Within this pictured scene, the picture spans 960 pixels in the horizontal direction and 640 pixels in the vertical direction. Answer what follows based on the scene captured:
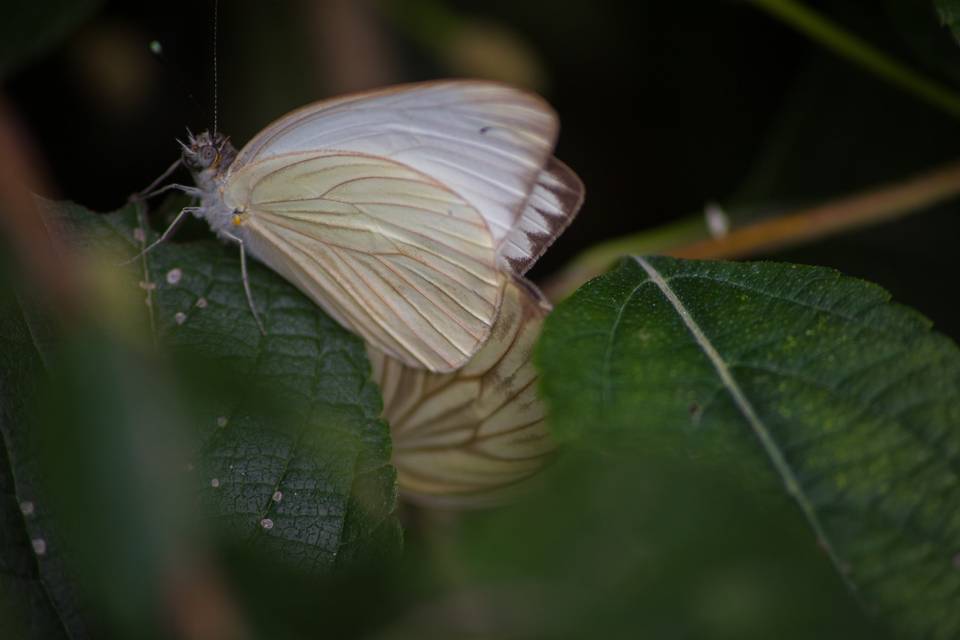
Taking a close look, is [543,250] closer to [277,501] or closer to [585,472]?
[277,501]

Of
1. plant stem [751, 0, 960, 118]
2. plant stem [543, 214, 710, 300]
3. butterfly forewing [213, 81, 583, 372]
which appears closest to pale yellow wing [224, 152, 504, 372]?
butterfly forewing [213, 81, 583, 372]

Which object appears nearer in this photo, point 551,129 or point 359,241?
point 551,129

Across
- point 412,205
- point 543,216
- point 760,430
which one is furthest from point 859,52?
point 760,430

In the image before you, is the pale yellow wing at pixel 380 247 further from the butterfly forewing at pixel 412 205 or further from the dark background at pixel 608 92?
the dark background at pixel 608 92

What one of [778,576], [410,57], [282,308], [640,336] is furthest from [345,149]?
[778,576]

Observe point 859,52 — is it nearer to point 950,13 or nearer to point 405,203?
point 950,13

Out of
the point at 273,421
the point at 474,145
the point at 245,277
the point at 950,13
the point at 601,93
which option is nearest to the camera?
the point at 273,421
